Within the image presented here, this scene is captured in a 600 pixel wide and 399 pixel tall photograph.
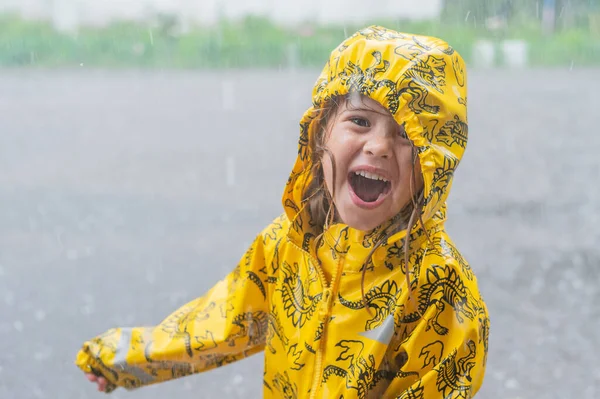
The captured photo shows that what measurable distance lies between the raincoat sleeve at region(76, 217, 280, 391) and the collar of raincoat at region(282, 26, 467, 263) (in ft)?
0.74

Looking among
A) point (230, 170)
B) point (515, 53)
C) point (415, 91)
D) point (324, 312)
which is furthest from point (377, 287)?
point (515, 53)

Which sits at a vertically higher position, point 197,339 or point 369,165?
point 369,165

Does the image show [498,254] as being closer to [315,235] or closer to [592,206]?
[592,206]

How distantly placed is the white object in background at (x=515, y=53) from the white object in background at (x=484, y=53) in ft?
0.31

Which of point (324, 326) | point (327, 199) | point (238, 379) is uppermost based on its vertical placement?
point (327, 199)

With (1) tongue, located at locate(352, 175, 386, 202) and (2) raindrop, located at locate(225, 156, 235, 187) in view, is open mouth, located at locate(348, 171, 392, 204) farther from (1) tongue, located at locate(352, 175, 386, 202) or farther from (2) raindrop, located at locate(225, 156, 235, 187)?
(2) raindrop, located at locate(225, 156, 235, 187)

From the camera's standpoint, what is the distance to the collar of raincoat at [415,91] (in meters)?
1.14

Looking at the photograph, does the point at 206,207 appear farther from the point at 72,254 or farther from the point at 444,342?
the point at 444,342

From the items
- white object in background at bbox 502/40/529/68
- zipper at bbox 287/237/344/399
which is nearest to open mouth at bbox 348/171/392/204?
zipper at bbox 287/237/344/399

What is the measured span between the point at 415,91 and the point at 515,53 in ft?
15.8

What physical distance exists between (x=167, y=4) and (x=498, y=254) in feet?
11.0

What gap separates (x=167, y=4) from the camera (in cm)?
563

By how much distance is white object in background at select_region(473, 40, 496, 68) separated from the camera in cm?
493

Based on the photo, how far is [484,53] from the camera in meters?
5.24
